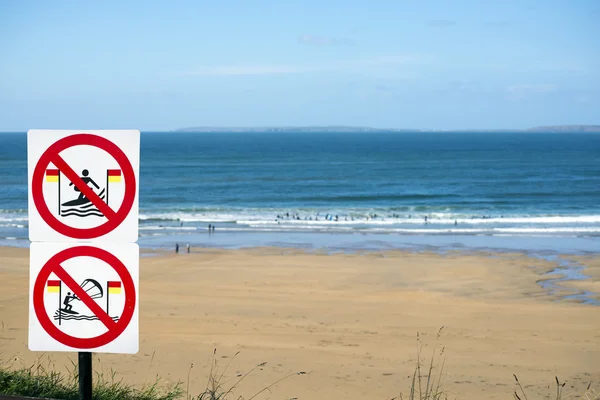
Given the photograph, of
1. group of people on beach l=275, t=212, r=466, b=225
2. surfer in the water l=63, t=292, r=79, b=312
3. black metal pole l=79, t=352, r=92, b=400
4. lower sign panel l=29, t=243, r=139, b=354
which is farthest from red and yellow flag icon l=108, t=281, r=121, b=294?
group of people on beach l=275, t=212, r=466, b=225

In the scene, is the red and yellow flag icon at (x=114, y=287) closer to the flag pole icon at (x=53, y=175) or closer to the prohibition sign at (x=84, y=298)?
the prohibition sign at (x=84, y=298)

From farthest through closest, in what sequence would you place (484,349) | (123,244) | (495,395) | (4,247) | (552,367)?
(4,247) < (484,349) < (552,367) < (495,395) < (123,244)

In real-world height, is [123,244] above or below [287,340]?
above

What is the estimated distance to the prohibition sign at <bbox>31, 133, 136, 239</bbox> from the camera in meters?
2.39

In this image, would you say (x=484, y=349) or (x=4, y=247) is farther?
(x=4, y=247)

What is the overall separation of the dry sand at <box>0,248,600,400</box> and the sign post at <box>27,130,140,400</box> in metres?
5.94

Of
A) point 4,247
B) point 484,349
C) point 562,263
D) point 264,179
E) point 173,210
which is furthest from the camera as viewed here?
point 264,179

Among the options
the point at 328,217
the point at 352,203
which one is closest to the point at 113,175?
the point at 328,217

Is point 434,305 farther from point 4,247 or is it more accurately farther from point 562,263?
point 4,247

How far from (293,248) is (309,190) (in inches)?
1081

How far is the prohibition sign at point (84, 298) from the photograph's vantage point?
2412 millimetres

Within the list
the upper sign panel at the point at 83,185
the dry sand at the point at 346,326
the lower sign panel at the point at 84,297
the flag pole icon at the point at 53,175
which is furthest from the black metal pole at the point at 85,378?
the dry sand at the point at 346,326

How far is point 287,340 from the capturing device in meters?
11.6

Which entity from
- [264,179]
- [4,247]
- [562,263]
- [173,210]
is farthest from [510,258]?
[264,179]
